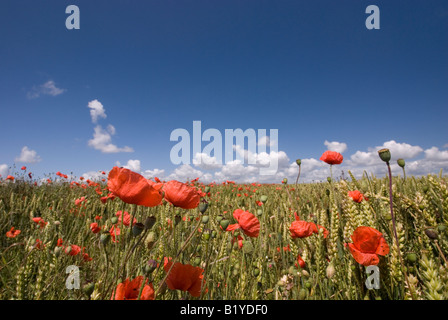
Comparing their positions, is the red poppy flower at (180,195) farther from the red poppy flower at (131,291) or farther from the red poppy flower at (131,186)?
the red poppy flower at (131,291)

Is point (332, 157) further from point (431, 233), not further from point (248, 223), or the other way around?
point (248, 223)

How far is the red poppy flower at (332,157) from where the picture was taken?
2.32m

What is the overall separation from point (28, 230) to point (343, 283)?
3218mm

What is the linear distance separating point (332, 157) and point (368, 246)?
1.41 m

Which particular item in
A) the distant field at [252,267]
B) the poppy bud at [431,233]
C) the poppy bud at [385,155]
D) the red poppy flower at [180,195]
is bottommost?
the distant field at [252,267]

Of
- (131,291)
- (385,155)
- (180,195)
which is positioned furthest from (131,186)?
(385,155)

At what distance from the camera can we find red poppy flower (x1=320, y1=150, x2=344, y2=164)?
2.32 m

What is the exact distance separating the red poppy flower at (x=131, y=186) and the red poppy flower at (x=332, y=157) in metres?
1.92

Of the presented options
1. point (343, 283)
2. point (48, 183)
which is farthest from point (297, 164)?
point (48, 183)

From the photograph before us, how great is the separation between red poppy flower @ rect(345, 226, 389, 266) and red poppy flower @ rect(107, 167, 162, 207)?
88cm

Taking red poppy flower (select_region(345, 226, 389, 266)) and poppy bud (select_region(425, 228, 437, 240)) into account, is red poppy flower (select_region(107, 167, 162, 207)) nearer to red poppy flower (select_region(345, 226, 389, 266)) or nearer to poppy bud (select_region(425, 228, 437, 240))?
red poppy flower (select_region(345, 226, 389, 266))

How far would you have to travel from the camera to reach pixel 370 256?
1040 millimetres

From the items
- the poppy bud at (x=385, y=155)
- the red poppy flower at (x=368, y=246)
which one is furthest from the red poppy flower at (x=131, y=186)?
the poppy bud at (x=385, y=155)
